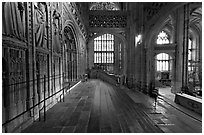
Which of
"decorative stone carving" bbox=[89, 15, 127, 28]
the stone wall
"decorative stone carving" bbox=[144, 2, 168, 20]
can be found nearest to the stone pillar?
"decorative stone carving" bbox=[144, 2, 168, 20]

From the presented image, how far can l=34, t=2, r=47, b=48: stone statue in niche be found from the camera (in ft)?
14.4

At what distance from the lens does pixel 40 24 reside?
4664mm

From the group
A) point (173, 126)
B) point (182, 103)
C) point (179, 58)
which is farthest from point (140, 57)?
point (173, 126)

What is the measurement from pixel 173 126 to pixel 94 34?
18545 mm

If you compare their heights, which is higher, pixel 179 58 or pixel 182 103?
pixel 179 58

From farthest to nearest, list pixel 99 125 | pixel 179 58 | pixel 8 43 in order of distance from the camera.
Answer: pixel 179 58, pixel 99 125, pixel 8 43

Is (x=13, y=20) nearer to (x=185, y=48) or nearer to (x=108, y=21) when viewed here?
(x=185, y=48)

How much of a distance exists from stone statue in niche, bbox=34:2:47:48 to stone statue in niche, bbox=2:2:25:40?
2.60ft

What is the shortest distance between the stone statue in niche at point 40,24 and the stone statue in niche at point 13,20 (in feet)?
2.60

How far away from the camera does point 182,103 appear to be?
19.7 feet

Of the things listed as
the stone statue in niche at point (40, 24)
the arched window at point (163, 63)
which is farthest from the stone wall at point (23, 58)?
the arched window at point (163, 63)

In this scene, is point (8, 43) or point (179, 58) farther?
point (179, 58)

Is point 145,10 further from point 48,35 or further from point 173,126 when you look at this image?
point 173,126

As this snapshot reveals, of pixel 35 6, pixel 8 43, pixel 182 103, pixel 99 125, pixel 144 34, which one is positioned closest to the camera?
pixel 8 43
